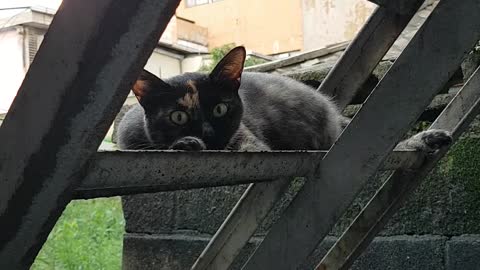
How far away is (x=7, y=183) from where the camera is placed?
681 millimetres

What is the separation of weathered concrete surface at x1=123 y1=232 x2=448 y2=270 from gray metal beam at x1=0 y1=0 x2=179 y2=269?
1.08 meters

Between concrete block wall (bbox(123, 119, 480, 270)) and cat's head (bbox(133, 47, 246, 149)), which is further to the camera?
concrete block wall (bbox(123, 119, 480, 270))

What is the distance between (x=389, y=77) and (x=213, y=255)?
711mm

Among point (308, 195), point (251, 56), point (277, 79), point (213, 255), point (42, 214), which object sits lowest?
point (251, 56)

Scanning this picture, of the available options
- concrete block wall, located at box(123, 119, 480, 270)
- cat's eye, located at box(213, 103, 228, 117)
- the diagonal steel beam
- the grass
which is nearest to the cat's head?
cat's eye, located at box(213, 103, 228, 117)

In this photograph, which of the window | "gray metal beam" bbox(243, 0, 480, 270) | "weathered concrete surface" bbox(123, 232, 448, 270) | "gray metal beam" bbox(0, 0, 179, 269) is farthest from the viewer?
the window

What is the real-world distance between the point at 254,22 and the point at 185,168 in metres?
5.76

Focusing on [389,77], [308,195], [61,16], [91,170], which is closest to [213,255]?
[308,195]

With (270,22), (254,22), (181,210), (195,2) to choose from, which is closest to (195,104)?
(181,210)

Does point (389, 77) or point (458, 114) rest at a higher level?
point (389, 77)

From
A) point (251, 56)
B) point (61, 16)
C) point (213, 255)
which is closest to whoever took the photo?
point (61, 16)

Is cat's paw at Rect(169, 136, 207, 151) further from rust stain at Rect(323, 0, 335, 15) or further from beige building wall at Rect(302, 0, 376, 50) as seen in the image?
rust stain at Rect(323, 0, 335, 15)

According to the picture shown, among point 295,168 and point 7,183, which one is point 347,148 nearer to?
point 295,168

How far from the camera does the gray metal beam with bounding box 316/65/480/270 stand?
166cm
